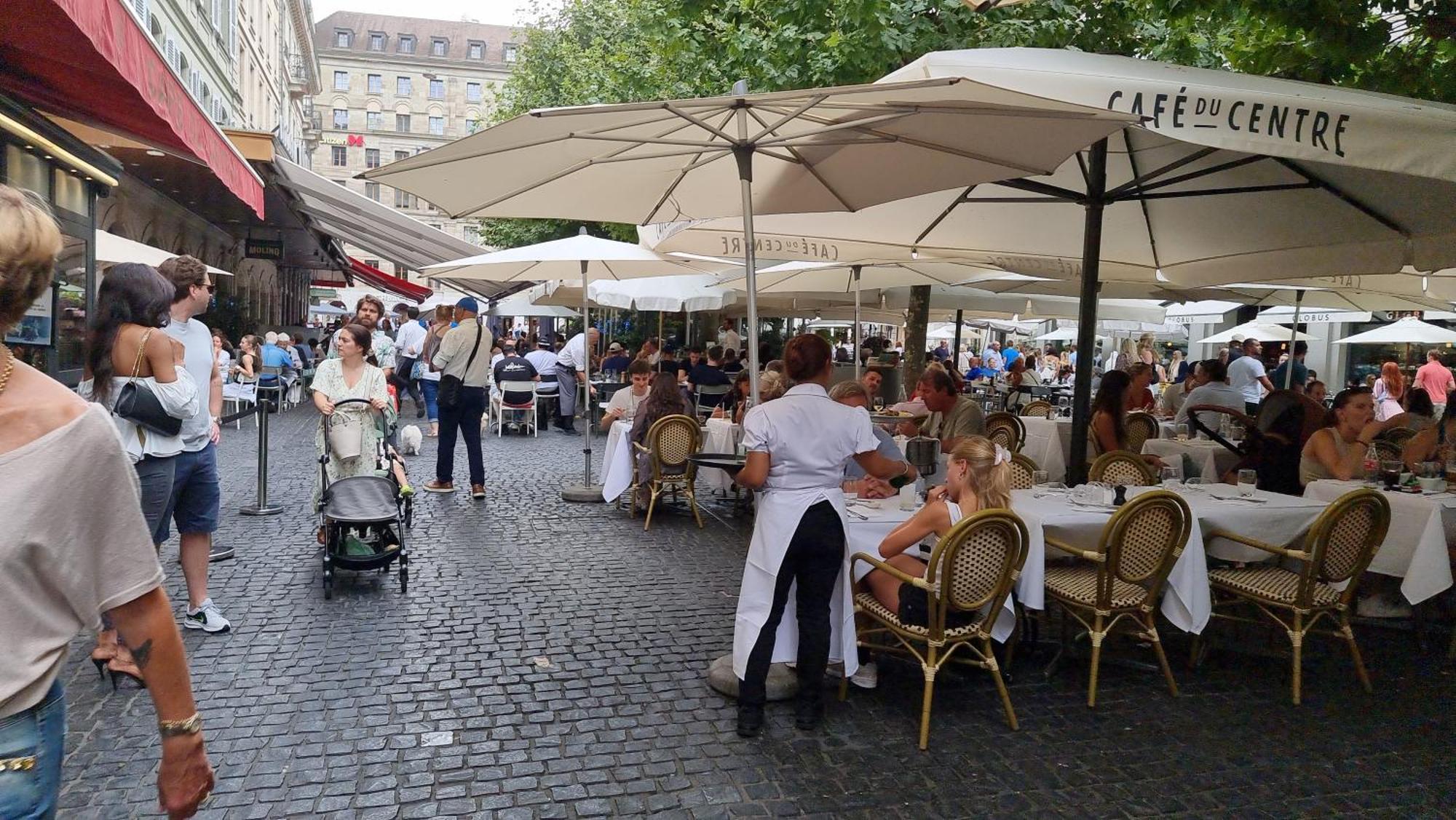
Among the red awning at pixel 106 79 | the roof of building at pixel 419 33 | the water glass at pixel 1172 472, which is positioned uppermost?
the roof of building at pixel 419 33

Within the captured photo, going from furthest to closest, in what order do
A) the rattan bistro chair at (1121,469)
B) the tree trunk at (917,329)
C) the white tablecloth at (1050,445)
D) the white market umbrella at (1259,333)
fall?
the white market umbrella at (1259,333)
the tree trunk at (917,329)
the white tablecloth at (1050,445)
the rattan bistro chair at (1121,469)

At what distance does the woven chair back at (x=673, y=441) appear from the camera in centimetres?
914

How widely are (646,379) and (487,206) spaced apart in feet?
15.8

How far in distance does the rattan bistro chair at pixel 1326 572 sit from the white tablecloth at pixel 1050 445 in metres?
4.84

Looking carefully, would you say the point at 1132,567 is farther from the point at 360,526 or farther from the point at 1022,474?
the point at 360,526

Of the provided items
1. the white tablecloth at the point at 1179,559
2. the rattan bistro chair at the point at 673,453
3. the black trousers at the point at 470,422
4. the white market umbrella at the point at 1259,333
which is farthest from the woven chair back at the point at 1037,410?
the white market umbrella at the point at 1259,333

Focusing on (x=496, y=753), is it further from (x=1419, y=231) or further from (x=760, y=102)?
(x=1419, y=231)

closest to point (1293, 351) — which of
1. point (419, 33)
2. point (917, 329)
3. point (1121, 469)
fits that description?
point (917, 329)

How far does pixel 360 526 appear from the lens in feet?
21.6

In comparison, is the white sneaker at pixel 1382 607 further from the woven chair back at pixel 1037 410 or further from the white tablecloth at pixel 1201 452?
the woven chair back at pixel 1037 410

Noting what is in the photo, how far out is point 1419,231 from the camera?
21.2 ft

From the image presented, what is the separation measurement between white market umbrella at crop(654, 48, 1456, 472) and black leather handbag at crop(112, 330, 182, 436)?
3.66 metres

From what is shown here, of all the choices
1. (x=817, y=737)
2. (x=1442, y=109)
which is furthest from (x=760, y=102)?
(x=1442, y=109)

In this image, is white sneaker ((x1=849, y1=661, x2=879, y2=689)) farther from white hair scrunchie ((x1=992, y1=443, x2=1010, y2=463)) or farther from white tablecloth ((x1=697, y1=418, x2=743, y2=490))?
white tablecloth ((x1=697, y1=418, x2=743, y2=490))
